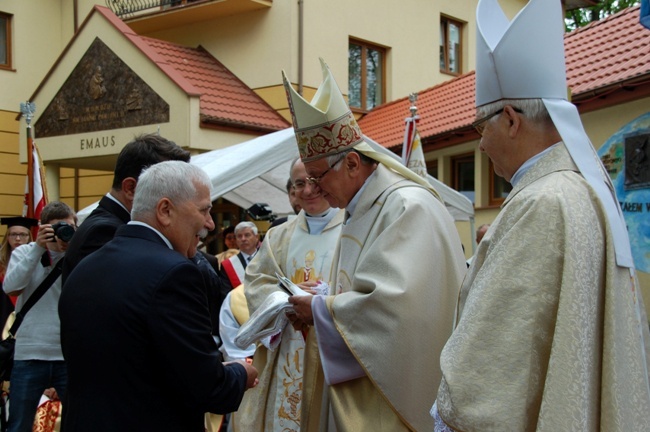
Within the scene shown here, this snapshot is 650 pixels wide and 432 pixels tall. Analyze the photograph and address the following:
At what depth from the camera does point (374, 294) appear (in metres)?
3.08

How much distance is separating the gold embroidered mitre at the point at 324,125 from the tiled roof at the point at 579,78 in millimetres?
6926

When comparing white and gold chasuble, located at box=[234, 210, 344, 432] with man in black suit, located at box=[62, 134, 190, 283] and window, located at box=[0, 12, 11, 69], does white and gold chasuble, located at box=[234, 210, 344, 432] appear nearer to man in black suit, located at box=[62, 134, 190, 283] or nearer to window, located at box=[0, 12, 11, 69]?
man in black suit, located at box=[62, 134, 190, 283]

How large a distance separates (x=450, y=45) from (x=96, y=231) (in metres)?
18.1

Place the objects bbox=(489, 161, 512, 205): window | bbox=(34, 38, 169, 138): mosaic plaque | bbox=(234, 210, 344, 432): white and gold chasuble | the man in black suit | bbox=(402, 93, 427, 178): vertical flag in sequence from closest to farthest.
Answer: the man in black suit → bbox=(234, 210, 344, 432): white and gold chasuble → bbox=(402, 93, 427, 178): vertical flag → bbox=(489, 161, 512, 205): window → bbox=(34, 38, 169, 138): mosaic plaque

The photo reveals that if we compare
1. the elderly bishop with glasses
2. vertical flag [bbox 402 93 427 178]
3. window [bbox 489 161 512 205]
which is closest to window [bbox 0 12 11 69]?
window [bbox 489 161 512 205]

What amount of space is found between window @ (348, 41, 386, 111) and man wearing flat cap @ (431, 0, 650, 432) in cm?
1597

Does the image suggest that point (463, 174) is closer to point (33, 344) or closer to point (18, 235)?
point (18, 235)

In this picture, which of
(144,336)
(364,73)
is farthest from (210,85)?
(144,336)

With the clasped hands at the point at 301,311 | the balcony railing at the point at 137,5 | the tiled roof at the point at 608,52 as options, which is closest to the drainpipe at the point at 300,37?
the balcony railing at the point at 137,5

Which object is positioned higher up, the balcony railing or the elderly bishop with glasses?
the balcony railing

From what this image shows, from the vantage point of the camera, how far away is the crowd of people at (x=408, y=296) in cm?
216

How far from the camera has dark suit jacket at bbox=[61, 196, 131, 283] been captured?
329cm

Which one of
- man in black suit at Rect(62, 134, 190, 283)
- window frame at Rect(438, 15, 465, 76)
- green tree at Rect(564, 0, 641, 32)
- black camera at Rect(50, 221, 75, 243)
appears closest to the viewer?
man in black suit at Rect(62, 134, 190, 283)

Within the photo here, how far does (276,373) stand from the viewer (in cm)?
430
